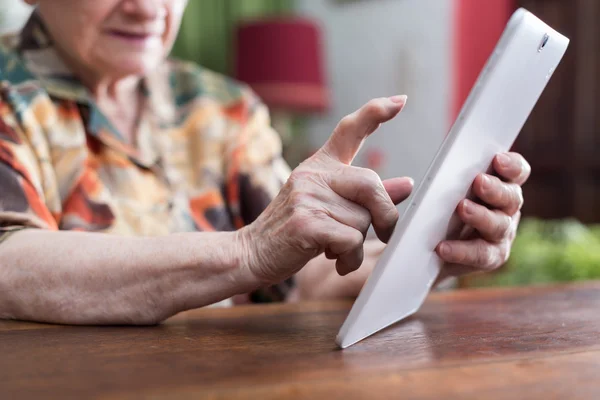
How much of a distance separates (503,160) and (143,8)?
55cm

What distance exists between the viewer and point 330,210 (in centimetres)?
65

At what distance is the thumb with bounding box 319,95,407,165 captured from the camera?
66 centimetres

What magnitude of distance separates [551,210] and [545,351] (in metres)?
2.60

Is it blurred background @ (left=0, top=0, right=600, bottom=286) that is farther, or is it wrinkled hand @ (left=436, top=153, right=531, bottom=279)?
blurred background @ (left=0, top=0, right=600, bottom=286)

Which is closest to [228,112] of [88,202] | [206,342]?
[88,202]

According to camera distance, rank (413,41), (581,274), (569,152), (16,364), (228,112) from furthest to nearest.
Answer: (413,41) < (569,152) < (581,274) < (228,112) < (16,364)

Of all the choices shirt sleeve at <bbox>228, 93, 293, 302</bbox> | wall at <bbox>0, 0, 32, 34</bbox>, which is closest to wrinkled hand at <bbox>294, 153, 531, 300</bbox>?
shirt sleeve at <bbox>228, 93, 293, 302</bbox>

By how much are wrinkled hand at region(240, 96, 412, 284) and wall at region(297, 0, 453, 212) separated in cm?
241

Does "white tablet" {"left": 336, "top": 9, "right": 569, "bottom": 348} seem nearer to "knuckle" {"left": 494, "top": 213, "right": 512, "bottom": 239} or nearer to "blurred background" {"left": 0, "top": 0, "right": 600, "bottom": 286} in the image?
"knuckle" {"left": 494, "top": 213, "right": 512, "bottom": 239}

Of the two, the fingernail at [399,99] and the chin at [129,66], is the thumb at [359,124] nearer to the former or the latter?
the fingernail at [399,99]

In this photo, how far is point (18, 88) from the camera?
98 centimetres

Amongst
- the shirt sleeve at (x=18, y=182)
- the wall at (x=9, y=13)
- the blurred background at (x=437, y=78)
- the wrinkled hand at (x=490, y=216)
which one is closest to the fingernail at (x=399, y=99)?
the wrinkled hand at (x=490, y=216)

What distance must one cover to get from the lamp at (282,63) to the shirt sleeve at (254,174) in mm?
1743

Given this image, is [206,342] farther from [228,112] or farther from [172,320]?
[228,112]
